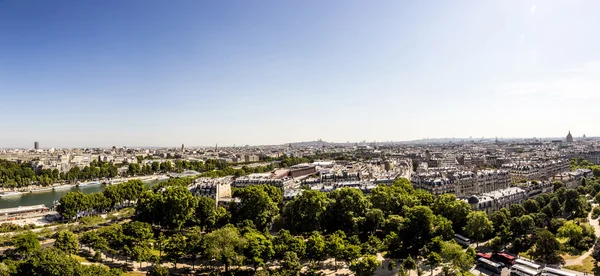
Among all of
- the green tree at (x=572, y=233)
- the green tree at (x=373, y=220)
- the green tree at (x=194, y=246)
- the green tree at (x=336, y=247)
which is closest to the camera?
the green tree at (x=336, y=247)

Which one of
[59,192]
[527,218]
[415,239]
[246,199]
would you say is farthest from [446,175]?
[59,192]

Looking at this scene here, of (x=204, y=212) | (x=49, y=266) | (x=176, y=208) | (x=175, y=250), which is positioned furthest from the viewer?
(x=204, y=212)

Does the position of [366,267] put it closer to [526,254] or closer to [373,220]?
[373,220]

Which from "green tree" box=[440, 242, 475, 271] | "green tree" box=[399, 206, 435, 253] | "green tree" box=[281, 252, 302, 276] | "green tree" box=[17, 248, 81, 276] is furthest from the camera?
"green tree" box=[399, 206, 435, 253]

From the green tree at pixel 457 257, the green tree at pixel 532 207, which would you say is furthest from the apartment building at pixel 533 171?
the green tree at pixel 457 257

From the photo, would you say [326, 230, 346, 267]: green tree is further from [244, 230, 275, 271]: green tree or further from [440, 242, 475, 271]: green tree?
[440, 242, 475, 271]: green tree

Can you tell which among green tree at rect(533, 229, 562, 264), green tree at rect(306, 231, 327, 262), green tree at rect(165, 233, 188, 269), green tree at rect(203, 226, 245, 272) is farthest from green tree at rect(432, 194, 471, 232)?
green tree at rect(165, 233, 188, 269)

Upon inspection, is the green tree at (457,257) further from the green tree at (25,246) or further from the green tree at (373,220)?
the green tree at (25,246)

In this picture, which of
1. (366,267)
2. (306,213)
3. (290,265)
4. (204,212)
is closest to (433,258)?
(366,267)

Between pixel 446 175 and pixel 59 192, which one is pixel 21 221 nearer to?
pixel 59 192

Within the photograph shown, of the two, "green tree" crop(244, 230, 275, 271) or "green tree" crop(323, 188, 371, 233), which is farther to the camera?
"green tree" crop(323, 188, 371, 233)

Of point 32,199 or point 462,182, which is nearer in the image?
point 462,182
